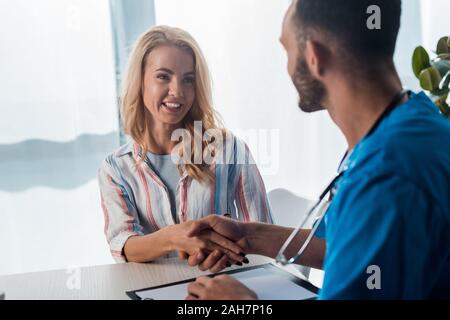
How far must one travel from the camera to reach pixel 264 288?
1014mm

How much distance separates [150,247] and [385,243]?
733 millimetres

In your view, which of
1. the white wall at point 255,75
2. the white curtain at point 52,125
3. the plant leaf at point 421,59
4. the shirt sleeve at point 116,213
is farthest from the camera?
the white wall at point 255,75

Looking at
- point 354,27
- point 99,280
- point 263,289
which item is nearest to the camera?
point 354,27

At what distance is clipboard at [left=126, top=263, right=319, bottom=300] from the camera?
974 millimetres

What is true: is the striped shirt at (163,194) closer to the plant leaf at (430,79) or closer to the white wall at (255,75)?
the plant leaf at (430,79)

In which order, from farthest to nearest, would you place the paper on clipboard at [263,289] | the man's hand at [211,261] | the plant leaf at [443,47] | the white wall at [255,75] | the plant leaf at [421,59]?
1. the white wall at [255,75]
2. the plant leaf at [443,47]
3. the plant leaf at [421,59]
4. the man's hand at [211,261]
5. the paper on clipboard at [263,289]

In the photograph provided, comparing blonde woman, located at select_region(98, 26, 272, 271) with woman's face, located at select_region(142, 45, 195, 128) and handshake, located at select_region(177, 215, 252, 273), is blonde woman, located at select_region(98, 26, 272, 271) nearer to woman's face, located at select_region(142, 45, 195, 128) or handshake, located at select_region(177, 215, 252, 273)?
woman's face, located at select_region(142, 45, 195, 128)

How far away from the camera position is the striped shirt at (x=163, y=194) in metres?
1.49

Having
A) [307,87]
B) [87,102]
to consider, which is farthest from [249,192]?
[87,102]

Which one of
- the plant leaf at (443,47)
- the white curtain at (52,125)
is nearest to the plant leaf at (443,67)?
the plant leaf at (443,47)

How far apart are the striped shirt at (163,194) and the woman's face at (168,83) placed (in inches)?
5.7

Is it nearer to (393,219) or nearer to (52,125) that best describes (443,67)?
(393,219)

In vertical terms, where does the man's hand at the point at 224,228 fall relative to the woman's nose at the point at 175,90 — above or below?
below
